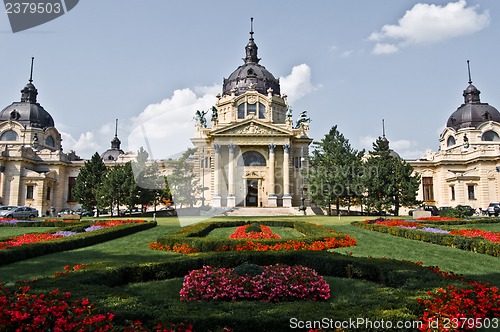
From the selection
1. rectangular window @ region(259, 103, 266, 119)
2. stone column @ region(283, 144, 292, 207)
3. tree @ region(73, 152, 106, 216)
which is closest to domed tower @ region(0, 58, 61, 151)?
tree @ region(73, 152, 106, 216)

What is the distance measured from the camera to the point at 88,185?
44.3m

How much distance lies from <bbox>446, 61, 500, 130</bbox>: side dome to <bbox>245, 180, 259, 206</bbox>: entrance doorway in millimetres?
37581

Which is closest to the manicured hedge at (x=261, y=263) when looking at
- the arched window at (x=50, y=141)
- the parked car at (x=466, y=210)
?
the parked car at (x=466, y=210)

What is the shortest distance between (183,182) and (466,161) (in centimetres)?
4181

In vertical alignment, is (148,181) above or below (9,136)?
below

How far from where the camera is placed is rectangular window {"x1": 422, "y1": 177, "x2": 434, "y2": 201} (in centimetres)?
5791

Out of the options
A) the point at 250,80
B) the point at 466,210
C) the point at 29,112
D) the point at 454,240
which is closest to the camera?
the point at 454,240

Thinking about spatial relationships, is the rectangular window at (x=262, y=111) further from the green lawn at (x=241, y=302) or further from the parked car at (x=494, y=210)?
the green lawn at (x=241, y=302)

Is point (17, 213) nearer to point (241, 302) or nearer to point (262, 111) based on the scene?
point (262, 111)

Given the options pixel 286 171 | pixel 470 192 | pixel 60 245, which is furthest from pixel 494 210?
pixel 60 245

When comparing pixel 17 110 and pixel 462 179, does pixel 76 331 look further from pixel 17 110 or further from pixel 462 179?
pixel 17 110

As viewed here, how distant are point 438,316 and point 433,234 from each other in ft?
41.9

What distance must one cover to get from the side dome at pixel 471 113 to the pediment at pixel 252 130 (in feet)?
110

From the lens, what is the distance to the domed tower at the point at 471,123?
195 feet
